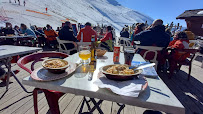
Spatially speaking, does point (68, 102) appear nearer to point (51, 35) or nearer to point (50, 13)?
point (51, 35)

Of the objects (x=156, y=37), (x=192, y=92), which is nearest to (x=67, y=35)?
(x=156, y=37)

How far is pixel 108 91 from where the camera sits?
2.59 feet

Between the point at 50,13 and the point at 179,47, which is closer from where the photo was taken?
the point at 179,47

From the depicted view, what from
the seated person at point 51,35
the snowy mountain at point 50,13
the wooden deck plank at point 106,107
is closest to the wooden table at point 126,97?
the wooden deck plank at point 106,107

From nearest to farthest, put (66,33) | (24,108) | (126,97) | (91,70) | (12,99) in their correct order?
(126,97) → (91,70) → (24,108) → (12,99) → (66,33)

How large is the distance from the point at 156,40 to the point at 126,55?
233cm

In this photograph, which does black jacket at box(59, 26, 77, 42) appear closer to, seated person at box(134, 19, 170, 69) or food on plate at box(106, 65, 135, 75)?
seated person at box(134, 19, 170, 69)

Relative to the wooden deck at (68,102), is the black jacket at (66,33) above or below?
above

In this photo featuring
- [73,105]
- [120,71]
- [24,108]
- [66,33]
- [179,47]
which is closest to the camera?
[120,71]

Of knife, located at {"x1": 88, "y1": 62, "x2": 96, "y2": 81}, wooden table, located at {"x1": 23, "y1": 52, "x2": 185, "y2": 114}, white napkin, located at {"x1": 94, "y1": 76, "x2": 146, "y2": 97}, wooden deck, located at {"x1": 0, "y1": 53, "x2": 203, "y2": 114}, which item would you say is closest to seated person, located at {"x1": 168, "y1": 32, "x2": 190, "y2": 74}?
wooden deck, located at {"x1": 0, "y1": 53, "x2": 203, "y2": 114}

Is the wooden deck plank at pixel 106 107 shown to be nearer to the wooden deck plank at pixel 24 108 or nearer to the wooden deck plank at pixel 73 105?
the wooden deck plank at pixel 73 105

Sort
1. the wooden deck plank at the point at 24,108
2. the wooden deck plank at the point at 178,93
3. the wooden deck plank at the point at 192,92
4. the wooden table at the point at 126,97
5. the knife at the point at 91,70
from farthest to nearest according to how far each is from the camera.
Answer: the wooden deck plank at the point at 192,92
the wooden deck plank at the point at 178,93
the wooden deck plank at the point at 24,108
the knife at the point at 91,70
the wooden table at the point at 126,97

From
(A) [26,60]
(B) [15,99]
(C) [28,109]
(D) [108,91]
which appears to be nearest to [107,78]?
(D) [108,91]

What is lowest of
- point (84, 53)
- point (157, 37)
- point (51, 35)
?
point (84, 53)
